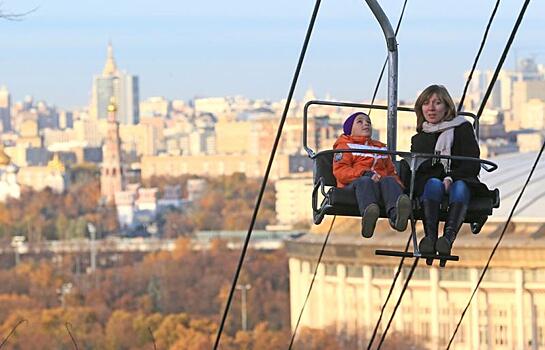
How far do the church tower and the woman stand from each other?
13381 cm

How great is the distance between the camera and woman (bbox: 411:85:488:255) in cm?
926

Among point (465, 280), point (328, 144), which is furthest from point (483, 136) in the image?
point (465, 280)

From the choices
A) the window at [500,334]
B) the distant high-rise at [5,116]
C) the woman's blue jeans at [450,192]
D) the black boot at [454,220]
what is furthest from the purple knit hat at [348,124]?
the distant high-rise at [5,116]

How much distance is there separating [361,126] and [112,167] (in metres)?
146

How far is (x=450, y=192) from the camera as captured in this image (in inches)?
366

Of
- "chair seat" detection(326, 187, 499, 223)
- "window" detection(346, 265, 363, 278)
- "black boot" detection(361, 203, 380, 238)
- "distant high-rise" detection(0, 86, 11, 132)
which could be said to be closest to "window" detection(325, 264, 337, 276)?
"window" detection(346, 265, 363, 278)

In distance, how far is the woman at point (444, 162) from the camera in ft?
30.4

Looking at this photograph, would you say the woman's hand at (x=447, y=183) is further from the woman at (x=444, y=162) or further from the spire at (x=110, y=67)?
the spire at (x=110, y=67)

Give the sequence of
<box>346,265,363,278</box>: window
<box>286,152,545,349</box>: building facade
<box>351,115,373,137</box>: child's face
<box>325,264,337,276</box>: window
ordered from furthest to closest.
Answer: <box>325,264,337,276</box>: window
<box>346,265,363,278</box>: window
<box>286,152,545,349</box>: building facade
<box>351,115,373,137</box>: child's face

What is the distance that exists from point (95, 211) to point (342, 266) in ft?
261

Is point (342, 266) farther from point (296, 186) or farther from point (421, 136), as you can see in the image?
point (296, 186)

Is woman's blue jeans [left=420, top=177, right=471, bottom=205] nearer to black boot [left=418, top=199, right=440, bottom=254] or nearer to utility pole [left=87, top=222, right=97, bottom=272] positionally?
black boot [left=418, top=199, right=440, bottom=254]

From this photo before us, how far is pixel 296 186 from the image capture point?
127375 millimetres

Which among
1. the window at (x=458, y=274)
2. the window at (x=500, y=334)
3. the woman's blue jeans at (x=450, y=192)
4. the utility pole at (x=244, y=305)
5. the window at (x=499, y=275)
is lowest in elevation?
the utility pole at (x=244, y=305)
